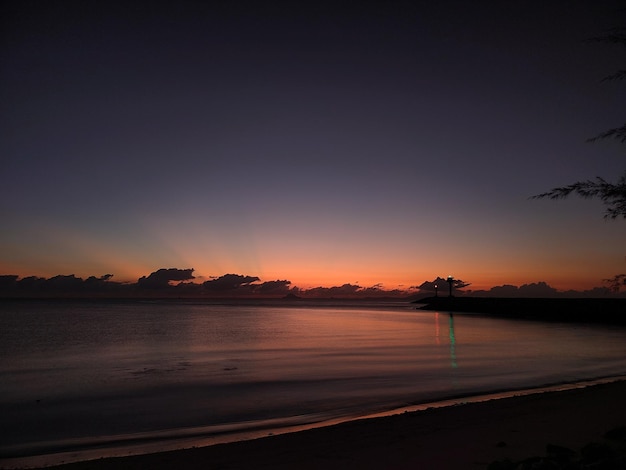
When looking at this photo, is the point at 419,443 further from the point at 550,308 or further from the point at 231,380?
the point at 550,308

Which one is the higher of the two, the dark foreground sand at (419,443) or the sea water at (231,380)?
the dark foreground sand at (419,443)

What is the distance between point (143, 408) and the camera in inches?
611

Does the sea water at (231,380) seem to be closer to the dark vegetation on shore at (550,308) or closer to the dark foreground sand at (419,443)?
the dark foreground sand at (419,443)

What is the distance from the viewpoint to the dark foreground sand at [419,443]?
25.5 feet

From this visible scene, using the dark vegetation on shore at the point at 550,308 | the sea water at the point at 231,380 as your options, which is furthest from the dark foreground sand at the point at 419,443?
the dark vegetation on shore at the point at 550,308

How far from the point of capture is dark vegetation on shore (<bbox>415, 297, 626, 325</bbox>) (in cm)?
7744

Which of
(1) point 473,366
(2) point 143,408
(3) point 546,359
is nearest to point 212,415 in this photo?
(2) point 143,408

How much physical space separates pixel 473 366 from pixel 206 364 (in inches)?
569

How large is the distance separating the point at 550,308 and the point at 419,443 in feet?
323

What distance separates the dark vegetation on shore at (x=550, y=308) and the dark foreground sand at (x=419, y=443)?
228 ft

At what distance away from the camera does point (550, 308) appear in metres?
95.8

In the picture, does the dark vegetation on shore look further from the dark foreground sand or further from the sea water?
the dark foreground sand

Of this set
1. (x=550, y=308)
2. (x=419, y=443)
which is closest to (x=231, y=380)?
(x=419, y=443)

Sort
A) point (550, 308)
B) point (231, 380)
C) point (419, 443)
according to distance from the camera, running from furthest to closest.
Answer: point (550, 308)
point (231, 380)
point (419, 443)
